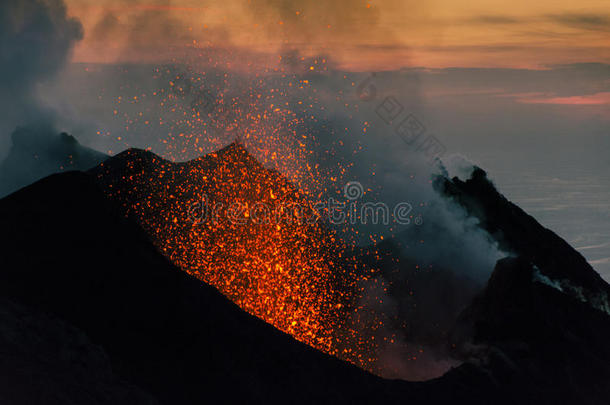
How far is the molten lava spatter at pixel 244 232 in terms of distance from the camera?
37.1 m

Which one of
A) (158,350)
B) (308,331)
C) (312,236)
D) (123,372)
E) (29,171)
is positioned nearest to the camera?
(123,372)

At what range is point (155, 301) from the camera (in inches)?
827

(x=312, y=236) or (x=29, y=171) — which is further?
(x=29, y=171)

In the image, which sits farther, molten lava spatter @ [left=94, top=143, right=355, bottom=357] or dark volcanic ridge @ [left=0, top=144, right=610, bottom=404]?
molten lava spatter @ [left=94, top=143, right=355, bottom=357]

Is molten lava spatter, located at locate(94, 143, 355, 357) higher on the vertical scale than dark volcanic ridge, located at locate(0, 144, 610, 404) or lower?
higher

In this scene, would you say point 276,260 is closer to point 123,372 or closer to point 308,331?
point 308,331

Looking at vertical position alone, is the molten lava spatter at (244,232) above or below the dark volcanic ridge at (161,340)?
above

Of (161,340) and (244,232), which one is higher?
(244,232)

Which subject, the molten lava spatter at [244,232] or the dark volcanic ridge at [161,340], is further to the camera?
the molten lava spatter at [244,232]

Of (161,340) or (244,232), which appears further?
(244,232)

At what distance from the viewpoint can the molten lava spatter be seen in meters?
37.1

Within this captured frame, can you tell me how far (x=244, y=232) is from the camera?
43344 mm

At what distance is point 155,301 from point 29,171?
7730cm

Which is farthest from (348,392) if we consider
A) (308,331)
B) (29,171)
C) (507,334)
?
(29,171)
